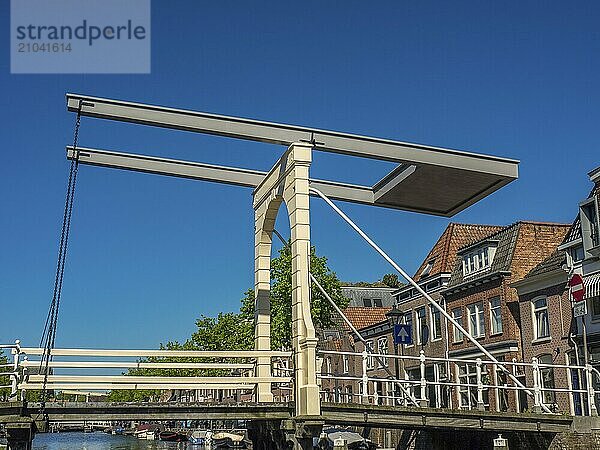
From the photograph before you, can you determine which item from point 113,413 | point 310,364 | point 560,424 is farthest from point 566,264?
point 113,413

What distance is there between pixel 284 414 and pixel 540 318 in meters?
16.9

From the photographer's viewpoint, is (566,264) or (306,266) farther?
(566,264)

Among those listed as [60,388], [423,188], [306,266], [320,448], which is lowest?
[320,448]

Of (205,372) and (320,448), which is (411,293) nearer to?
(205,372)

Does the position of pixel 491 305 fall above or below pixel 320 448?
above

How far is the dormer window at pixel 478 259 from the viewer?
30969 millimetres

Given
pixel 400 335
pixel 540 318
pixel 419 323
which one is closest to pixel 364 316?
pixel 419 323

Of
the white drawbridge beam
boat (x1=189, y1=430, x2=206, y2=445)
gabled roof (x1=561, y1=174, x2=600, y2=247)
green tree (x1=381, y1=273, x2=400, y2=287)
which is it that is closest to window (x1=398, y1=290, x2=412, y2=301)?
gabled roof (x1=561, y1=174, x2=600, y2=247)

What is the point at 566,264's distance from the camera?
25297 mm

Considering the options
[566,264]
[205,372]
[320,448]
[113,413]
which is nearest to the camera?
[113,413]

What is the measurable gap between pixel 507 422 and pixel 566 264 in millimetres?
11717

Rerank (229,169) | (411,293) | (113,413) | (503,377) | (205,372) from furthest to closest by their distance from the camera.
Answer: (205,372) → (411,293) → (503,377) → (229,169) → (113,413)

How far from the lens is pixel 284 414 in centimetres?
1284

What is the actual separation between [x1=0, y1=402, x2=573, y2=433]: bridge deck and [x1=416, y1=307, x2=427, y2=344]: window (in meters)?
20.4
